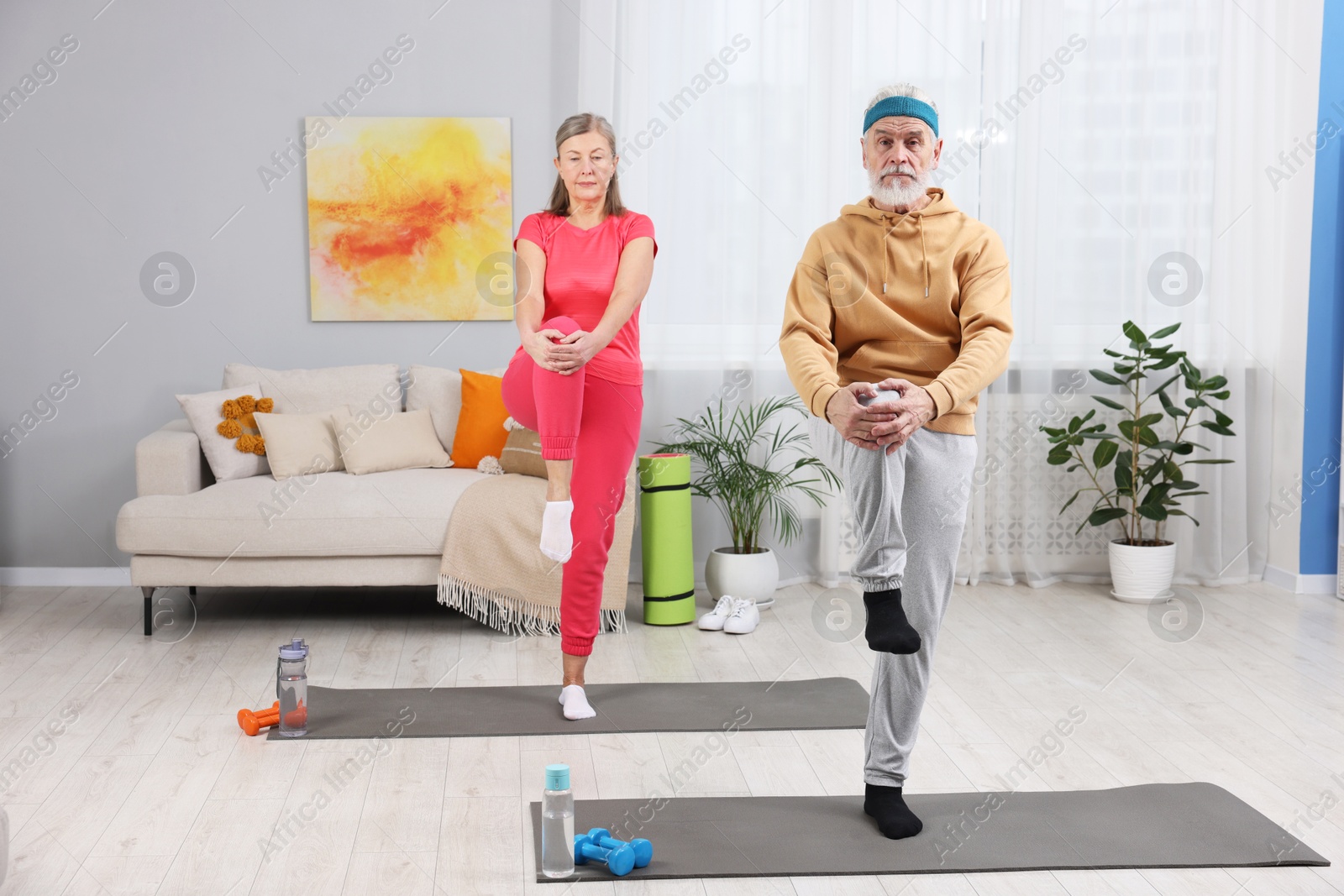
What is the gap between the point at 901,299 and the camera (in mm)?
2195

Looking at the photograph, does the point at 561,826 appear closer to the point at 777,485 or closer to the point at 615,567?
the point at 615,567

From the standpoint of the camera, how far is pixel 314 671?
3.39m

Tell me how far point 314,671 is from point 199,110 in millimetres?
2473

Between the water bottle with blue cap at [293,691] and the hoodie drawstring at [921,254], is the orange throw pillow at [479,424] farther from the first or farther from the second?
the hoodie drawstring at [921,254]

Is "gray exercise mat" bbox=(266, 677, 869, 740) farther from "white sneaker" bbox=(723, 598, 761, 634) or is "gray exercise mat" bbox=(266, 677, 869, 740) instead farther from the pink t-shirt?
the pink t-shirt

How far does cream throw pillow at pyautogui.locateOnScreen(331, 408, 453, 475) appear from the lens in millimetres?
4105

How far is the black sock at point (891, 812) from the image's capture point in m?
2.24

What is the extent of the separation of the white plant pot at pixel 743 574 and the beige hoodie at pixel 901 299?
200cm

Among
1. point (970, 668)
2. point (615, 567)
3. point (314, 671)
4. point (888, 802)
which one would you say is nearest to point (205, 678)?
point (314, 671)

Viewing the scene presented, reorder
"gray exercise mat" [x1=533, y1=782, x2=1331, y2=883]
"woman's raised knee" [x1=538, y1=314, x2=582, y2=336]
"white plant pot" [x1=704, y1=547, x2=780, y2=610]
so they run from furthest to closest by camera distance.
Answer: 1. "white plant pot" [x1=704, y1=547, x2=780, y2=610]
2. "woman's raised knee" [x1=538, y1=314, x2=582, y2=336]
3. "gray exercise mat" [x1=533, y1=782, x2=1331, y2=883]

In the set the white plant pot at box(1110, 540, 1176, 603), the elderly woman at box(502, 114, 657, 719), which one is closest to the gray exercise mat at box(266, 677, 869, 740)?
the elderly woman at box(502, 114, 657, 719)

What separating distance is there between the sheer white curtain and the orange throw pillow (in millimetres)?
655

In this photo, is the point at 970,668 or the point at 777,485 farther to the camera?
the point at 777,485

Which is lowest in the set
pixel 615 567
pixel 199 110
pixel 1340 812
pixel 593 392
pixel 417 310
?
pixel 1340 812
